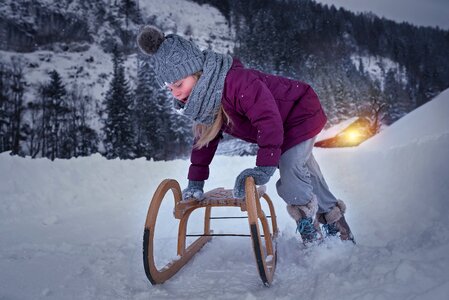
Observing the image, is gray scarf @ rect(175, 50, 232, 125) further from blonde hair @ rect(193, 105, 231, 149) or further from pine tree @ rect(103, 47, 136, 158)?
pine tree @ rect(103, 47, 136, 158)

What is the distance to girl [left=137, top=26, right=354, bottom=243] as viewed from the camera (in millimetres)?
1841

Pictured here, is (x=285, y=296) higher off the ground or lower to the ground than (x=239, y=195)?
lower

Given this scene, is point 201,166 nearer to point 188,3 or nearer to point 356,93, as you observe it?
point 356,93

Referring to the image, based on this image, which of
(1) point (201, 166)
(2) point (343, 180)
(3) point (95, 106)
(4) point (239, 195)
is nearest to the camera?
(4) point (239, 195)

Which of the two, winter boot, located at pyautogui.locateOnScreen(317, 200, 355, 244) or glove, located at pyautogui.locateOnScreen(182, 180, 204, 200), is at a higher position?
glove, located at pyautogui.locateOnScreen(182, 180, 204, 200)

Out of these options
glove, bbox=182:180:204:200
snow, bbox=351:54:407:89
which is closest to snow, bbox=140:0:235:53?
snow, bbox=351:54:407:89

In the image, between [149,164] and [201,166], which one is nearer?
[201,166]

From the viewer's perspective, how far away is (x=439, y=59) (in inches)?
1489

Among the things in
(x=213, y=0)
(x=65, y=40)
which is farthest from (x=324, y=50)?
(x=65, y=40)

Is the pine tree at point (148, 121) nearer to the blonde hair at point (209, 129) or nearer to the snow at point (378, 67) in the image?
the blonde hair at point (209, 129)

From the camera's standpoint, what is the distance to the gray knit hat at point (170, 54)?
1935 mm

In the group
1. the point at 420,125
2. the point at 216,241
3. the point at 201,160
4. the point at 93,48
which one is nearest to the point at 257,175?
the point at 201,160

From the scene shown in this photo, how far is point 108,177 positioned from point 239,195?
440 centimetres

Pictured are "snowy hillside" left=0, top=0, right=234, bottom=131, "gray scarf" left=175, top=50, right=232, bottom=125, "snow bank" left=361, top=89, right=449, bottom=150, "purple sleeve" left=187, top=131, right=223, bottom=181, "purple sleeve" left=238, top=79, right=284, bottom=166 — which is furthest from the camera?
"snowy hillside" left=0, top=0, right=234, bottom=131
